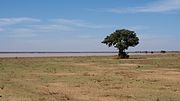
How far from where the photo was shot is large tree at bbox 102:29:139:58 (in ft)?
247

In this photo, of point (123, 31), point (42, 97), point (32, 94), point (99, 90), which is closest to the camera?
point (42, 97)

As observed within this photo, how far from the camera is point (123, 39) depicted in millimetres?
75312

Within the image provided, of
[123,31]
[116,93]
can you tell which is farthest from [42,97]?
[123,31]

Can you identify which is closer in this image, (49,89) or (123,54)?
(49,89)

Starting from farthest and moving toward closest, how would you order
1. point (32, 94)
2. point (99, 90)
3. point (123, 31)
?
point (123, 31), point (99, 90), point (32, 94)

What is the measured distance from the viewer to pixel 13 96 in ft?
64.0

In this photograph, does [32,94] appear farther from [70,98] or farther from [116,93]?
[116,93]

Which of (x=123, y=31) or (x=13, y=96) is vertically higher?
(x=123, y=31)

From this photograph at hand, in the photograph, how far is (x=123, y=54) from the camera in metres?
76.9

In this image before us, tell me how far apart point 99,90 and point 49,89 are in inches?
109

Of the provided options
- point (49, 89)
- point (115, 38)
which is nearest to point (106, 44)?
point (115, 38)

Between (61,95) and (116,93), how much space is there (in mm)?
2642

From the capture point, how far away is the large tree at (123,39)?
75312 mm

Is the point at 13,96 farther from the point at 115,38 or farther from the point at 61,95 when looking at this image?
the point at 115,38
